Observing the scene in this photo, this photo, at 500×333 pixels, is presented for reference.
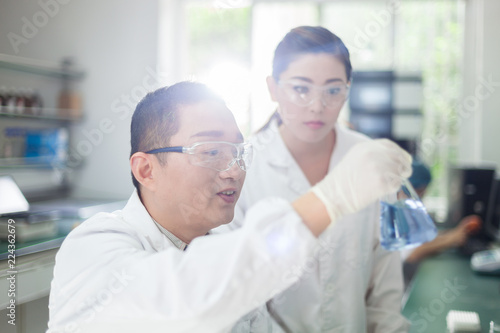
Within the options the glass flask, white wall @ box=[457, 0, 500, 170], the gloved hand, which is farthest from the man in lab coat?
white wall @ box=[457, 0, 500, 170]

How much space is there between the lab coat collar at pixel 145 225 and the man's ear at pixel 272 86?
0.96 feet

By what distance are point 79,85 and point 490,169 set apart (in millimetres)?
2350

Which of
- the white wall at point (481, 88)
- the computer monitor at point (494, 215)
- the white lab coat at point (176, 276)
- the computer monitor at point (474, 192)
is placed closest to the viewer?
the white lab coat at point (176, 276)

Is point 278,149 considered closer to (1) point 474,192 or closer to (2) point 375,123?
(1) point 474,192

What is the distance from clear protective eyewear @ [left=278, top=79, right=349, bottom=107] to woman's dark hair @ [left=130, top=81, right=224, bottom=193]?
0.53ft

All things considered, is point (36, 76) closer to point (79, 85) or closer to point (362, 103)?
point (79, 85)

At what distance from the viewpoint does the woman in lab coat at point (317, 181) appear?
724mm

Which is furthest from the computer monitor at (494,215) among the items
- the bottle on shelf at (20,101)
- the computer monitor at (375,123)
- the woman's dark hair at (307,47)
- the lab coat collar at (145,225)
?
the bottle on shelf at (20,101)

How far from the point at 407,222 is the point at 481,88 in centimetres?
204

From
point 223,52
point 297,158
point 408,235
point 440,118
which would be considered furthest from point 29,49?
point 440,118


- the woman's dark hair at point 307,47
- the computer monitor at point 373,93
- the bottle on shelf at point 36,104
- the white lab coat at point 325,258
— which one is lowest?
the white lab coat at point 325,258

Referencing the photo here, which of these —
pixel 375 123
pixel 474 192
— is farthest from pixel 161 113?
pixel 375 123

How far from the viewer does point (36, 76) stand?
2.44ft

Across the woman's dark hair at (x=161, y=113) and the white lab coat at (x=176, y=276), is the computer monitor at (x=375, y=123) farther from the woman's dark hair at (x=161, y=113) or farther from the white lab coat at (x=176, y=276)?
the white lab coat at (x=176, y=276)
